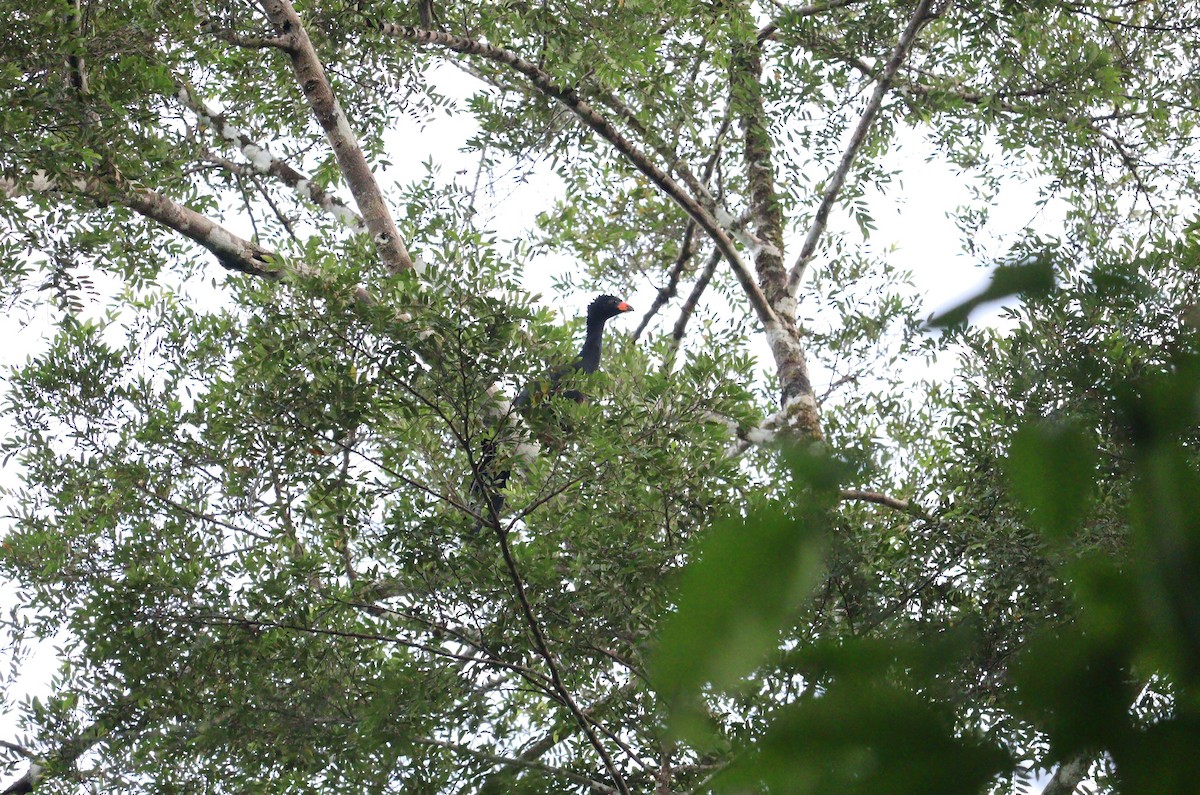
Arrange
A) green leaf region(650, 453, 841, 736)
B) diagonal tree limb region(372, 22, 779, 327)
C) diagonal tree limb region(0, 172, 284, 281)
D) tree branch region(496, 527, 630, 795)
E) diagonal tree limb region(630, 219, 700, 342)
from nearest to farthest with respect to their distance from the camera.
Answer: green leaf region(650, 453, 841, 736) → tree branch region(496, 527, 630, 795) → diagonal tree limb region(0, 172, 284, 281) → diagonal tree limb region(372, 22, 779, 327) → diagonal tree limb region(630, 219, 700, 342)

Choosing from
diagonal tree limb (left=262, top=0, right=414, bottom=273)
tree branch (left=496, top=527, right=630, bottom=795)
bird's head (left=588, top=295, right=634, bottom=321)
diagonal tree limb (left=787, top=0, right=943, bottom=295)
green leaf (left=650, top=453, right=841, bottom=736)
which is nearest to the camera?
green leaf (left=650, top=453, right=841, bottom=736)

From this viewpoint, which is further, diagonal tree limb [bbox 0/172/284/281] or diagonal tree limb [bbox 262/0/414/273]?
diagonal tree limb [bbox 262/0/414/273]

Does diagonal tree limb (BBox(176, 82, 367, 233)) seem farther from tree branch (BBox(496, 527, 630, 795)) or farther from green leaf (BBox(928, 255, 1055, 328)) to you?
green leaf (BBox(928, 255, 1055, 328))

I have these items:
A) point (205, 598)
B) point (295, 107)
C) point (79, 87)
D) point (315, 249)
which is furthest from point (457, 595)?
point (295, 107)

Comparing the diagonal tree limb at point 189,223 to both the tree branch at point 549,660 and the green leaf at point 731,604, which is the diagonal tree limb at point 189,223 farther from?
the green leaf at point 731,604

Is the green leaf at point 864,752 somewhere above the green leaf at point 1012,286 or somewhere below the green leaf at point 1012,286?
below

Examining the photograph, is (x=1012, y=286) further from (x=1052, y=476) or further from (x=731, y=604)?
(x=731, y=604)

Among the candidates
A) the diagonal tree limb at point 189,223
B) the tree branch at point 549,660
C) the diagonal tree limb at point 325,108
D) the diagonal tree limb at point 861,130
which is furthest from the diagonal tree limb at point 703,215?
the tree branch at point 549,660

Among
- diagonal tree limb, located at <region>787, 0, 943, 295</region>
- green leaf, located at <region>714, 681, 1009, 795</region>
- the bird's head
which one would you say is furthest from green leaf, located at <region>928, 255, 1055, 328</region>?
the bird's head

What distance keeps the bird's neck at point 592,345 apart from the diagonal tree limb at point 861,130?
139 centimetres

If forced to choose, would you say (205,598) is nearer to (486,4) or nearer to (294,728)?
(294,728)

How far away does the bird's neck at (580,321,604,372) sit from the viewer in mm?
6798

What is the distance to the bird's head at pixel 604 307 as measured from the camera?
7617mm

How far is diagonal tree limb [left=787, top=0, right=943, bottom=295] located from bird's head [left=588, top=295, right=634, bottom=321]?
1.29 metres
